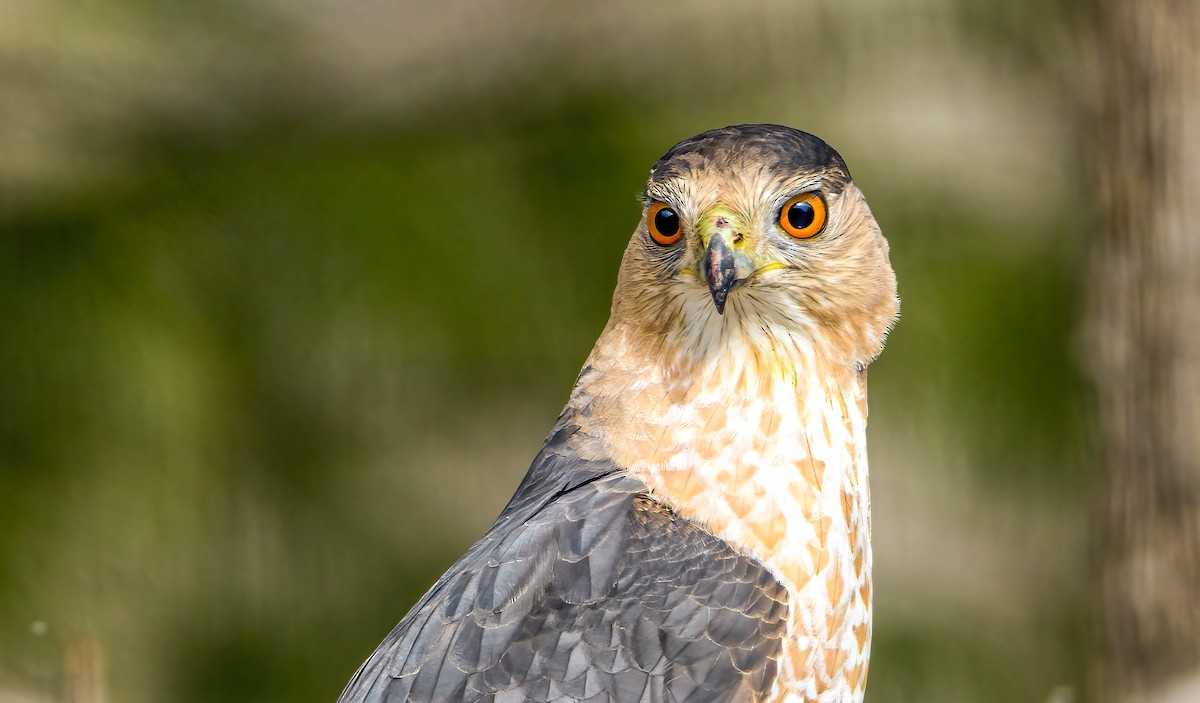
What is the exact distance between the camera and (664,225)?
9.36 feet

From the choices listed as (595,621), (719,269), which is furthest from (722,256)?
(595,621)

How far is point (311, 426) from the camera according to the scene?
20.6ft

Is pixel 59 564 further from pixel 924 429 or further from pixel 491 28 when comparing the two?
pixel 924 429

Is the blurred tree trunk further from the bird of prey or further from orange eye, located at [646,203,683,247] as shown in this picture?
orange eye, located at [646,203,683,247]

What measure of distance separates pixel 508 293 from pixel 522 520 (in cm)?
373

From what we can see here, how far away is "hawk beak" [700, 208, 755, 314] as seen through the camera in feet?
8.59

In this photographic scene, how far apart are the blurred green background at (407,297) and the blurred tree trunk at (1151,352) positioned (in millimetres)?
469

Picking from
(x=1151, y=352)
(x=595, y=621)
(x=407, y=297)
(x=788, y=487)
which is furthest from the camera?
(x=407, y=297)

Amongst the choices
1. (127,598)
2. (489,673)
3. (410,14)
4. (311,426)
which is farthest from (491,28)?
(489,673)

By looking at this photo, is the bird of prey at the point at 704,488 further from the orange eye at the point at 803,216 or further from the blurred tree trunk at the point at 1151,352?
the blurred tree trunk at the point at 1151,352

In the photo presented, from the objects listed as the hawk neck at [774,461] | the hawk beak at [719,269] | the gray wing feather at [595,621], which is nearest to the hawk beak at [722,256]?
the hawk beak at [719,269]

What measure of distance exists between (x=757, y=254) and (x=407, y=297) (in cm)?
371

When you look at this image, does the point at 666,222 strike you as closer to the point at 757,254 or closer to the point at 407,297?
the point at 757,254

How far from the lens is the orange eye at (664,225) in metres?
2.84
